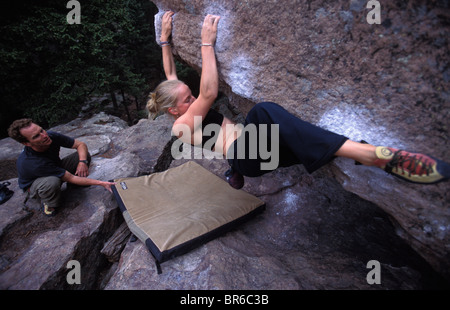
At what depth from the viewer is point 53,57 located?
16.1ft

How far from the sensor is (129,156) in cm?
391

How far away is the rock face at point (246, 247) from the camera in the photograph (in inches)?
74.7

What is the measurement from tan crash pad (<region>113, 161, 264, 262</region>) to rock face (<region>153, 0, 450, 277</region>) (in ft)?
3.86

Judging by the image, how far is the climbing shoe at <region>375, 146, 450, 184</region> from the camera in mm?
1286

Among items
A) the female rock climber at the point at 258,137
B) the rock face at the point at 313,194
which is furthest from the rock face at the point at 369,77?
the female rock climber at the point at 258,137

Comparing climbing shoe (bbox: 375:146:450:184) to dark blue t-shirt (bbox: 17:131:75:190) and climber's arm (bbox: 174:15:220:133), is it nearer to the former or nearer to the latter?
climber's arm (bbox: 174:15:220:133)

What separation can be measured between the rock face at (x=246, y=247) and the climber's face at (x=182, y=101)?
1.33 meters

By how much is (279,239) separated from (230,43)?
78.2 inches

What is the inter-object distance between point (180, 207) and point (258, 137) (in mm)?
1406

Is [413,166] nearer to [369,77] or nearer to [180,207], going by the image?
[369,77]

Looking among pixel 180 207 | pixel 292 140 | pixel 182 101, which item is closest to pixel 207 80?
pixel 182 101

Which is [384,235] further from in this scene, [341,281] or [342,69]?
[342,69]

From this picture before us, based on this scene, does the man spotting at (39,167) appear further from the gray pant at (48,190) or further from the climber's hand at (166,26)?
the climber's hand at (166,26)
